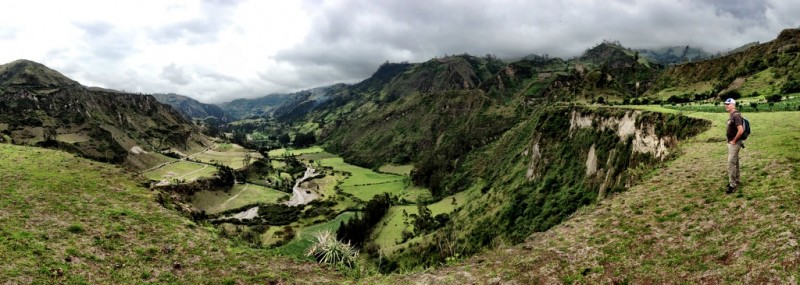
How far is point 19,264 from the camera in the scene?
22188 millimetres

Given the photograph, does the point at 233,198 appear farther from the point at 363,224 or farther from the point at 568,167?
the point at 568,167

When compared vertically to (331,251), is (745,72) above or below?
above

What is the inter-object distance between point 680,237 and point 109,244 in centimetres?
3342

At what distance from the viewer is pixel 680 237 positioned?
18.9 metres

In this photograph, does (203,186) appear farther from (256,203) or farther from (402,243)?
(402,243)

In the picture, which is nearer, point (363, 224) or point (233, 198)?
point (363, 224)

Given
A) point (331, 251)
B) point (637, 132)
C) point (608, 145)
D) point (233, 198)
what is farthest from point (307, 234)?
point (637, 132)

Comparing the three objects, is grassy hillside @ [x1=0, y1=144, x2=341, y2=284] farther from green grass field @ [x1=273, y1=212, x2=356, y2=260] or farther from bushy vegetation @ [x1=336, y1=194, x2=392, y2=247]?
bushy vegetation @ [x1=336, y1=194, x2=392, y2=247]

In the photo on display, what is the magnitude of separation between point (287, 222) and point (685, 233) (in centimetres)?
14934

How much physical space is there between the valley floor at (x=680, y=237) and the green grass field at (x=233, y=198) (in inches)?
6317

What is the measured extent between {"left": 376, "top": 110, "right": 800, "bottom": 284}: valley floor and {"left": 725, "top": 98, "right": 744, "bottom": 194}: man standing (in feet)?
2.08

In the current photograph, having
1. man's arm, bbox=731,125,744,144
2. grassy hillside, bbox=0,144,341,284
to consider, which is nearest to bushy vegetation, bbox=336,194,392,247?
grassy hillside, bbox=0,144,341,284

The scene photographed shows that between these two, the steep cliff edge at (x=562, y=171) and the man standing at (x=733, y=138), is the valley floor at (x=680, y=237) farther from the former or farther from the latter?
the steep cliff edge at (x=562, y=171)

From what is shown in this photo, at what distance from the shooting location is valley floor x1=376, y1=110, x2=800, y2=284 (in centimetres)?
1539
